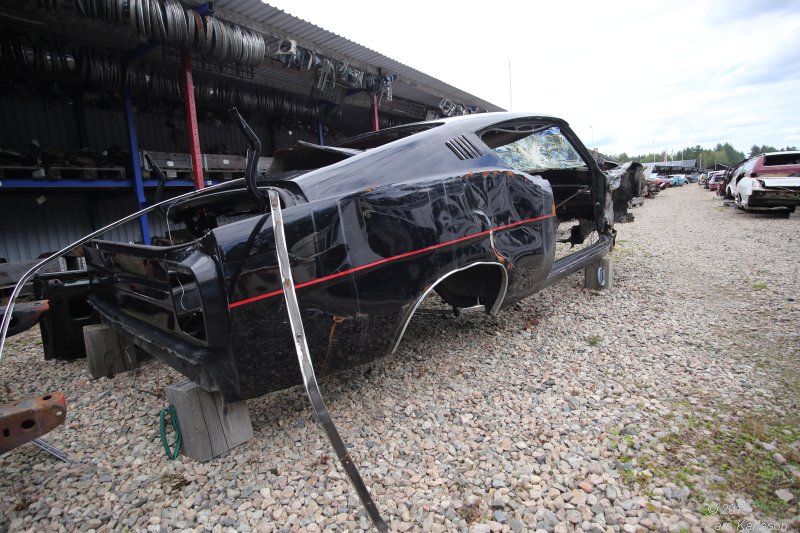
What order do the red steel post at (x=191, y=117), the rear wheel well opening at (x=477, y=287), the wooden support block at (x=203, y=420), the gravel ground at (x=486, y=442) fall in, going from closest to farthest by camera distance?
the gravel ground at (x=486, y=442)
the wooden support block at (x=203, y=420)
the rear wheel well opening at (x=477, y=287)
the red steel post at (x=191, y=117)

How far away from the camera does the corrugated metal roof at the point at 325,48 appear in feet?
21.2

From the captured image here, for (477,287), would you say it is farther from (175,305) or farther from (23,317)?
(23,317)

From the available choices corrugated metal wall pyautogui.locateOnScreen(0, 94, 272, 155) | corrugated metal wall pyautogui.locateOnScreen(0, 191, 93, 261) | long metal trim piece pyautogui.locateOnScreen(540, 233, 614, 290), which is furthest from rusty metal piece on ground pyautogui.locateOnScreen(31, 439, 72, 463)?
corrugated metal wall pyautogui.locateOnScreen(0, 191, 93, 261)

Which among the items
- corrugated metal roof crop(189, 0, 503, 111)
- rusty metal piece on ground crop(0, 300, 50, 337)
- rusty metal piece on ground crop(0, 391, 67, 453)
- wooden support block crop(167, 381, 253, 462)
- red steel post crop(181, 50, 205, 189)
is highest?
corrugated metal roof crop(189, 0, 503, 111)

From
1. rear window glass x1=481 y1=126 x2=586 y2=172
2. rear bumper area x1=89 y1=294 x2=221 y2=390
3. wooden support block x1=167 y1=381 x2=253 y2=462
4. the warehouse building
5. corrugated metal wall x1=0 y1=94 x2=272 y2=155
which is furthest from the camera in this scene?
corrugated metal wall x1=0 y1=94 x2=272 y2=155

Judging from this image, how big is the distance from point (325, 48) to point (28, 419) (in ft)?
27.4

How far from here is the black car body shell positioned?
1.62 m

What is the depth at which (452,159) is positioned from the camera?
7.69ft

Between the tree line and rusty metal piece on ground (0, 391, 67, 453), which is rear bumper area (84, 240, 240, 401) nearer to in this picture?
rusty metal piece on ground (0, 391, 67, 453)

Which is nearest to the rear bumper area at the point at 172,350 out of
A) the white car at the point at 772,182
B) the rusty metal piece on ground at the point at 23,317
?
the rusty metal piece on ground at the point at 23,317

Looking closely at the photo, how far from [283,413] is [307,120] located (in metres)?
9.67

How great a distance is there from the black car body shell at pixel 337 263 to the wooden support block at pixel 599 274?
195cm

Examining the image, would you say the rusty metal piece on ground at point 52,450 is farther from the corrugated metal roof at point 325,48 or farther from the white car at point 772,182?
the white car at point 772,182

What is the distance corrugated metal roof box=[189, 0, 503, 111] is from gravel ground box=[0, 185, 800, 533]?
5.66 meters
